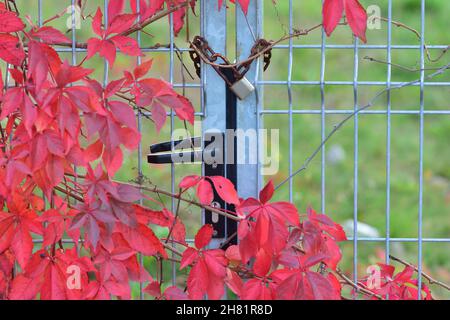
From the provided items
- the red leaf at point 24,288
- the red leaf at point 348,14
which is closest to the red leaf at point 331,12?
the red leaf at point 348,14

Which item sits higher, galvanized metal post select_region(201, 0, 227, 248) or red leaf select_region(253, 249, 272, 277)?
galvanized metal post select_region(201, 0, 227, 248)

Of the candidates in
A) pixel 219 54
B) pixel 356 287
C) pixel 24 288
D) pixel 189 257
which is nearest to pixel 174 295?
pixel 189 257

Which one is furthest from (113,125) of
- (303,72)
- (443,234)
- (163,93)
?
(303,72)

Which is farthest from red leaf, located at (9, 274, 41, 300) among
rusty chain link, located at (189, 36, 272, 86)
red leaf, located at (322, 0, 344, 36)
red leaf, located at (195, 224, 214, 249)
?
red leaf, located at (322, 0, 344, 36)

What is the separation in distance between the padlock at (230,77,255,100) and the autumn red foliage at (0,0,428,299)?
0.69 feet

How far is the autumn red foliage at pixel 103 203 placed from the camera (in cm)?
159

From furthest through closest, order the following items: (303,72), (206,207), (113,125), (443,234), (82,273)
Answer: (303,72) → (443,234) → (206,207) → (82,273) → (113,125)

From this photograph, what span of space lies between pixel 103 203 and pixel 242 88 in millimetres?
483

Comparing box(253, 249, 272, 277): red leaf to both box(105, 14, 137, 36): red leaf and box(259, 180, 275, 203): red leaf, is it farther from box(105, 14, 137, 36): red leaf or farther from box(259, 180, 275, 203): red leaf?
box(105, 14, 137, 36): red leaf

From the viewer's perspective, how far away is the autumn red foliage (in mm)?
1587

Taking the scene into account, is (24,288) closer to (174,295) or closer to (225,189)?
(174,295)

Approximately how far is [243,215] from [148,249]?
0.69 feet
